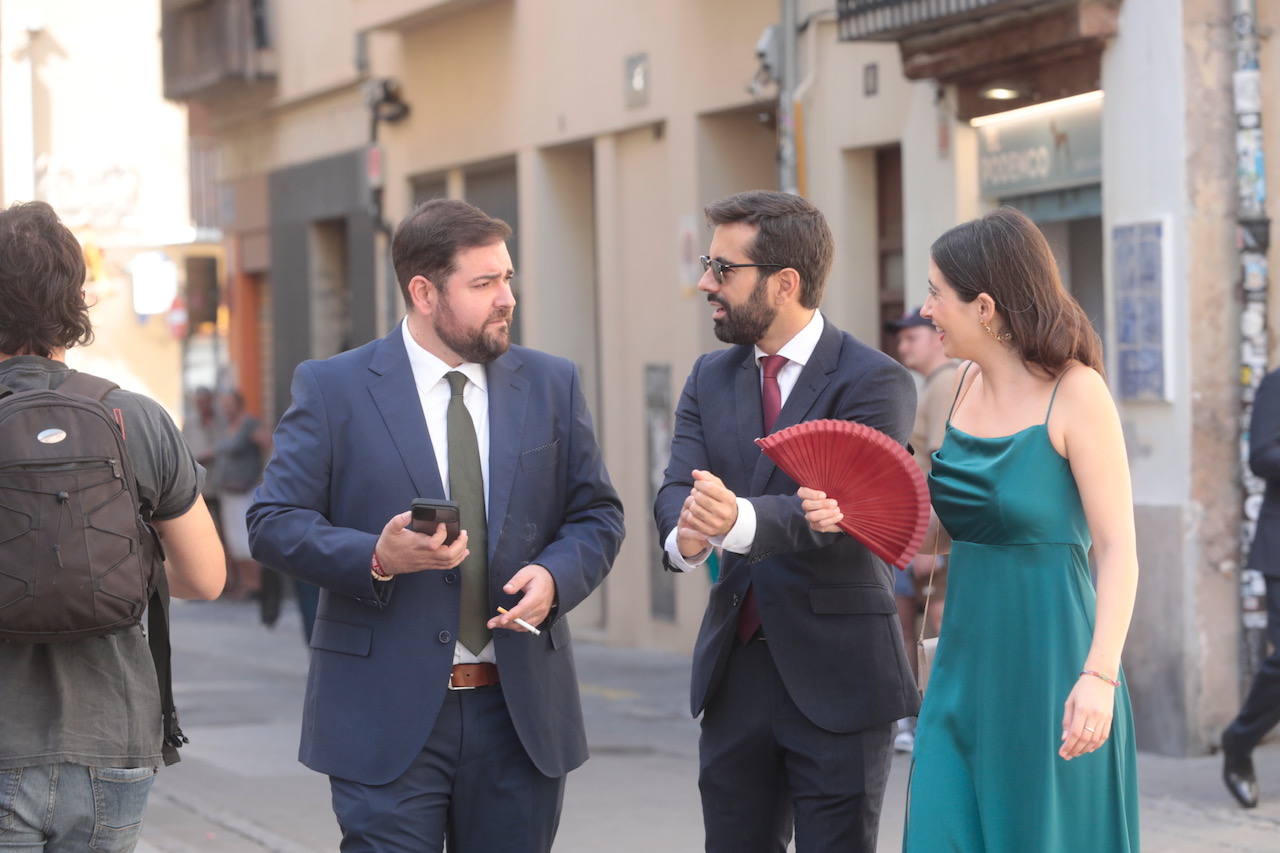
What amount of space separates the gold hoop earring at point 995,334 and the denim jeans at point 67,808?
2.01 m

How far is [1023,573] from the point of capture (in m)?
4.50

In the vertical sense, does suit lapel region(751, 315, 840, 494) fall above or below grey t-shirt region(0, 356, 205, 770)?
above

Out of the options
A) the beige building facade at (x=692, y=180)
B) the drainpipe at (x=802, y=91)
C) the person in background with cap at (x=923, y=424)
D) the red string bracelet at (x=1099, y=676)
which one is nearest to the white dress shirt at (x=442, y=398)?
the red string bracelet at (x=1099, y=676)

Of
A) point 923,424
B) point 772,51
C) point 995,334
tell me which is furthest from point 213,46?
point 995,334

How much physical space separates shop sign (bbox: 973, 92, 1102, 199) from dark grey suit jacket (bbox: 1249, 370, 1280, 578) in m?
2.47

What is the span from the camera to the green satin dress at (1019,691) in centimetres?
444

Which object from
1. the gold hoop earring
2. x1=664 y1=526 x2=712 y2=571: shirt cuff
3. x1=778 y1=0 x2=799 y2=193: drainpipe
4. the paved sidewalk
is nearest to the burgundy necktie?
x1=664 y1=526 x2=712 y2=571: shirt cuff

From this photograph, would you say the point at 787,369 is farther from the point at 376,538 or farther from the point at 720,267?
the point at 376,538

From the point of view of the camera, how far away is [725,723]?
4.93 meters

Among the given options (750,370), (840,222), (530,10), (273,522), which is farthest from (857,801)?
(530,10)

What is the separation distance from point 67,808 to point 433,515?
36.3 inches

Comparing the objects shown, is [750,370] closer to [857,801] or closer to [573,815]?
[857,801]

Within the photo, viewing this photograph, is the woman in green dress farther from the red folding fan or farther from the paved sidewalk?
the paved sidewalk

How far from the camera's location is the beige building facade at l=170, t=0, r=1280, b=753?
9.50m
